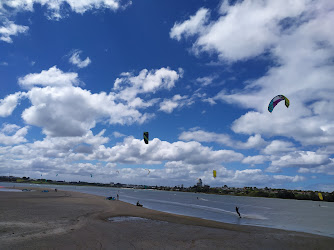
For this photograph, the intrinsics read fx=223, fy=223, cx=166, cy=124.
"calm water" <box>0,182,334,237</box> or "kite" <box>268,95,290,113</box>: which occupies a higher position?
"kite" <box>268,95,290,113</box>

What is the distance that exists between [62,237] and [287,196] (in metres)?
204

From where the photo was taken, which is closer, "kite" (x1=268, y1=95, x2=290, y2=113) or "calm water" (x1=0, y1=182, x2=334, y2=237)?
"kite" (x1=268, y1=95, x2=290, y2=113)

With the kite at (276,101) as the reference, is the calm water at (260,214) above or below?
below

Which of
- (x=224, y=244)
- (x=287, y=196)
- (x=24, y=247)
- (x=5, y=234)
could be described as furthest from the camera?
(x=287, y=196)

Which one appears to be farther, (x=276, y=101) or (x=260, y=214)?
(x=260, y=214)

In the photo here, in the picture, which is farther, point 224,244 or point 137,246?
point 224,244

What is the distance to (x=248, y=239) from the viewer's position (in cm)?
1902

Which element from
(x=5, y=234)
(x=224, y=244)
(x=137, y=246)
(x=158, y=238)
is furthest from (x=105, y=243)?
(x=224, y=244)

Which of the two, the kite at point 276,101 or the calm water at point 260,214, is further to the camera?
the calm water at point 260,214

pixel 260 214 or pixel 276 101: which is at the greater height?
pixel 276 101

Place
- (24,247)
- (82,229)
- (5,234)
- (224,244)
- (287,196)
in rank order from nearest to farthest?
(24,247) < (5,234) < (224,244) < (82,229) < (287,196)

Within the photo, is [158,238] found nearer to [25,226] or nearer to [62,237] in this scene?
[62,237]

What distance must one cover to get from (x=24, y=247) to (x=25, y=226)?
590cm

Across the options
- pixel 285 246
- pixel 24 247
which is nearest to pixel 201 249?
pixel 285 246
